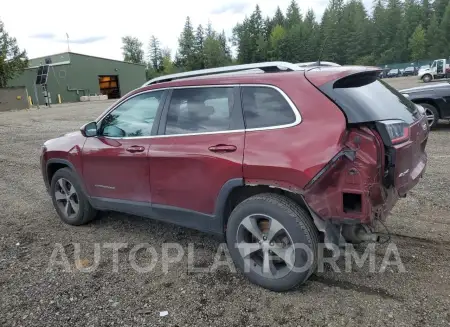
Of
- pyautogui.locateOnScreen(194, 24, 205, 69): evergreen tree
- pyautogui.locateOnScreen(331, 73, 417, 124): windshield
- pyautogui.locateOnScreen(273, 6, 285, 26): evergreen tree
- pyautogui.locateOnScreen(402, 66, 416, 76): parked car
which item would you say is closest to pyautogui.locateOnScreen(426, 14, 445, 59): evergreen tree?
pyautogui.locateOnScreen(402, 66, 416, 76): parked car

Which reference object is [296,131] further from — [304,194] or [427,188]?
[427,188]

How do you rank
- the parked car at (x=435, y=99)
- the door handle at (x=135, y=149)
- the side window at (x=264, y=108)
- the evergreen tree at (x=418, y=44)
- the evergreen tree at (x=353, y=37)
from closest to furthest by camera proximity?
the side window at (x=264, y=108) < the door handle at (x=135, y=149) < the parked car at (x=435, y=99) < the evergreen tree at (x=418, y=44) < the evergreen tree at (x=353, y=37)

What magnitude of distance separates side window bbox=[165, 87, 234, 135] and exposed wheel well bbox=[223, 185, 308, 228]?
554 mm

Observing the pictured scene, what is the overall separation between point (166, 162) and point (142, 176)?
408 millimetres

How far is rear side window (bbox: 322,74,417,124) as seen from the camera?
2.62m

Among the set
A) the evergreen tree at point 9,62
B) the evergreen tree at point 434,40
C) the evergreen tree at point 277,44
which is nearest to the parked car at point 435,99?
the evergreen tree at point 9,62

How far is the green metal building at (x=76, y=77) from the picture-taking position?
42.7 meters

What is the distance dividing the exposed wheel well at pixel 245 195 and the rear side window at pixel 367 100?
762 mm

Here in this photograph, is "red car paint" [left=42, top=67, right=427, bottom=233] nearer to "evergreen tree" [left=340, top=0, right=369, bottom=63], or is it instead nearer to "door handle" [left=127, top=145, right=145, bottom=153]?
"door handle" [left=127, top=145, right=145, bottom=153]

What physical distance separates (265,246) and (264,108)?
44.8 inches

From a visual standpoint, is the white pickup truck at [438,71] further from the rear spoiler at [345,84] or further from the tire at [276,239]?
the tire at [276,239]

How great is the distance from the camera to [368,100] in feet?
9.09

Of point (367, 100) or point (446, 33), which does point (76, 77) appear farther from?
point (446, 33)

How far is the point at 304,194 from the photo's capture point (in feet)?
8.89
